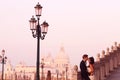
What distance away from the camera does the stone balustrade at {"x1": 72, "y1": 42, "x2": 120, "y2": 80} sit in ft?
71.9

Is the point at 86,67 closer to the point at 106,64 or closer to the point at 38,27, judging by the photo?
the point at 38,27

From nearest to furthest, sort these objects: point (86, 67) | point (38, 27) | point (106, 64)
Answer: point (86, 67)
point (38, 27)
point (106, 64)

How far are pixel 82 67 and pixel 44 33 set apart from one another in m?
4.97

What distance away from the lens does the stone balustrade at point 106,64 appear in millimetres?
21905

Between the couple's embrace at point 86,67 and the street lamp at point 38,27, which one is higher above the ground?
the street lamp at point 38,27

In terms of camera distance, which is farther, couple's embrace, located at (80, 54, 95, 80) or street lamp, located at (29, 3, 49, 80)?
street lamp, located at (29, 3, 49, 80)

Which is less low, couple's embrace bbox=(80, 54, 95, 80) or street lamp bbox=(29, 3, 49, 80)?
street lamp bbox=(29, 3, 49, 80)

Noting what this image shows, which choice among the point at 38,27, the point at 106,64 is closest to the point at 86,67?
the point at 38,27

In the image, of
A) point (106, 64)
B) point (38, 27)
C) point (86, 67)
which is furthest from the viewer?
point (106, 64)

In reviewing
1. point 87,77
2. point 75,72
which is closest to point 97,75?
point 75,72

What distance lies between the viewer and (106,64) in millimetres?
24875

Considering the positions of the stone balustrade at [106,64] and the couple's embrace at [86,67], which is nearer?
the couple's embrace at [86,67]

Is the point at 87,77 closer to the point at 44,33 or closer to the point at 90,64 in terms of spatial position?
the point at 90,64

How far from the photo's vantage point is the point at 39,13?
20.4 m
